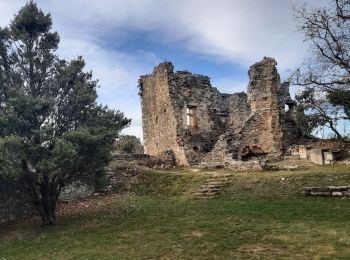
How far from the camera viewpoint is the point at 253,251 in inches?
→ 434

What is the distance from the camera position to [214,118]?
32.1 meters

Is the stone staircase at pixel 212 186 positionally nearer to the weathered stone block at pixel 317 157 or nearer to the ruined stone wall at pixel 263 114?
the weathered stone block at pixel 317 157

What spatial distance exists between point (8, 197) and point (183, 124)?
51.5 feet

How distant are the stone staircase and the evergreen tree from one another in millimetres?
4575

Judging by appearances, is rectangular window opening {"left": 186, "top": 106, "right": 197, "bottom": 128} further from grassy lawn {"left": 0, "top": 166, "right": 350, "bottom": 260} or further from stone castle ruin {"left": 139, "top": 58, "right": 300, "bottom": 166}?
grassy lawn {"left": 0, "top": 166, "right": 350, "bottom": 260}

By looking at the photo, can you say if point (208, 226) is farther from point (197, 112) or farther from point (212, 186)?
point (197, 112)

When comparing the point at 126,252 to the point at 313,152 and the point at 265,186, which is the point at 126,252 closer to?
the point at 265,186

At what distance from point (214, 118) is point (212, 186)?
520 inches

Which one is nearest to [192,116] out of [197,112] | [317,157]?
[197,112]

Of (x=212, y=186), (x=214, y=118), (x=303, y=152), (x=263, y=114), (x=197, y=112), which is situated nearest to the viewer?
(x=212, y=186)

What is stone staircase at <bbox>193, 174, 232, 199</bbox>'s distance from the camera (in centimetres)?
1873

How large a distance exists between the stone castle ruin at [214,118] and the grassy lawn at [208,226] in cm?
658

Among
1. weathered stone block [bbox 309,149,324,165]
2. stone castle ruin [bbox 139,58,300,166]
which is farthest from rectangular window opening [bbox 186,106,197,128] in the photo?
weathered stone block [bbox 309,149,324,165]

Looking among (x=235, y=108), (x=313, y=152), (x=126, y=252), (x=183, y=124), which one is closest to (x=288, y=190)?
(x=313, y=152)
